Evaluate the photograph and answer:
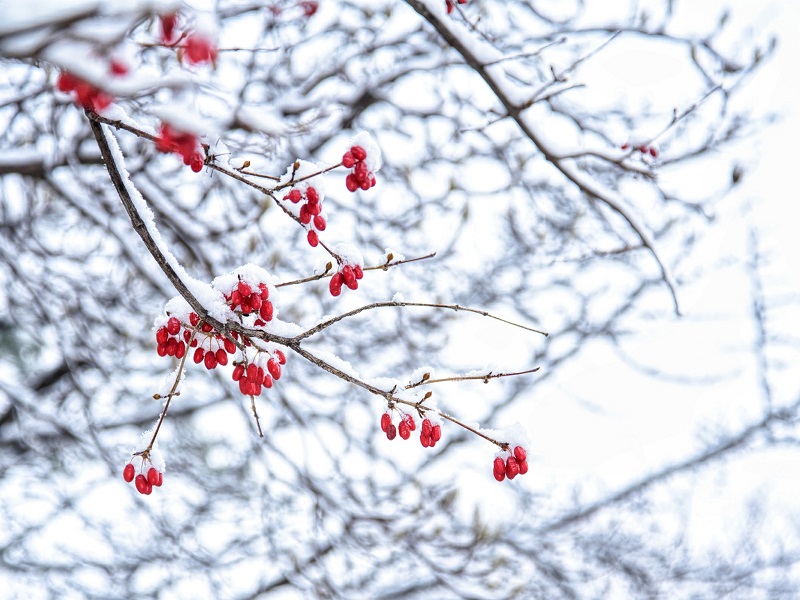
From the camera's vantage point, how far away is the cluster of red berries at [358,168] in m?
1.82

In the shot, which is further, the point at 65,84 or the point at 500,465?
the point at 500,465

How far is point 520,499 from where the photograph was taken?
618 cm

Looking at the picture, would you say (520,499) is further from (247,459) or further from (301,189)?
(301,189)

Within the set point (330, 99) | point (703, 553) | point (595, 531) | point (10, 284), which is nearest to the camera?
point (330, 99)

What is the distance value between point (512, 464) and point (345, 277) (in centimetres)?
71

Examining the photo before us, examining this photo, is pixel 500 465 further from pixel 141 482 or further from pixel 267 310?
pixel 141 482

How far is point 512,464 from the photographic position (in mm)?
1884

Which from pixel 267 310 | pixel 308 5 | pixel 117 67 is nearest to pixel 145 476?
pixel 267 310

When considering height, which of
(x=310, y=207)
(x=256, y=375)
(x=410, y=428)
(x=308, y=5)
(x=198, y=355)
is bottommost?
(x=410, y=428)

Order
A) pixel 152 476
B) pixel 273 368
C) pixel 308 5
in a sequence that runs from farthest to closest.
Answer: pixel 308 5 → pixel 152 476 → pixel 273 368

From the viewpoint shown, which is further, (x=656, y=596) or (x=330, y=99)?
(x=656, y=596)

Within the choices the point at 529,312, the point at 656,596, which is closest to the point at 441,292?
the point at 529,312

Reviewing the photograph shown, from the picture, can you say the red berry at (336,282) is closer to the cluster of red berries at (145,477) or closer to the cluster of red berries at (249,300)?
the cluster of red berries at (249,300)

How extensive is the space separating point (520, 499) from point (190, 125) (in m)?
5.58
